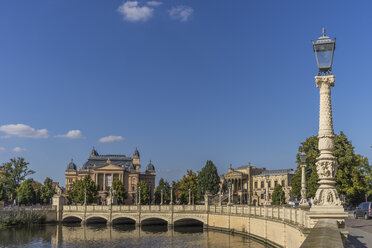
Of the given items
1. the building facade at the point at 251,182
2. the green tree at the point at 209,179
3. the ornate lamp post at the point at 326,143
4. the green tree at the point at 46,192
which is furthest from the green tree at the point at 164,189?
the ornate lamp post at the point at 326,143

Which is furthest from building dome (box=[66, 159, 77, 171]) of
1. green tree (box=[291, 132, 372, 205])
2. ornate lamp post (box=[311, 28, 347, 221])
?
ornate lamp post (box=[311, 28, 347, 221])

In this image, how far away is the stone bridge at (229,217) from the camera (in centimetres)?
3492

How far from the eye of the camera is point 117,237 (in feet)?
200

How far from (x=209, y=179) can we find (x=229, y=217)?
35.6 metres

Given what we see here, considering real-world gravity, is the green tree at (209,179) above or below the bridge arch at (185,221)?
above

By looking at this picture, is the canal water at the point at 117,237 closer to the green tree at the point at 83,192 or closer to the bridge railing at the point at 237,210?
the bridge railing at the point at 237,210

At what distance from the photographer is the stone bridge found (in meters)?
34.9

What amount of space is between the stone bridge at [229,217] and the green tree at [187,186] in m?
17.3

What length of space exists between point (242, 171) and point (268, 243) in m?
80.1

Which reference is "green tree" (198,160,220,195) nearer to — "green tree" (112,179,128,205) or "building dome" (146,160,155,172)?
"green tree" (112,179,128,205)

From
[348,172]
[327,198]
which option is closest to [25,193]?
[348,172]

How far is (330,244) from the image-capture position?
257 inches

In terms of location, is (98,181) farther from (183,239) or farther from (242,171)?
(183,239)

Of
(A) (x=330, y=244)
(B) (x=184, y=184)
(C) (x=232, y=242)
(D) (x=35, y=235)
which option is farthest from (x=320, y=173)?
(B) (x=184, y=184)
